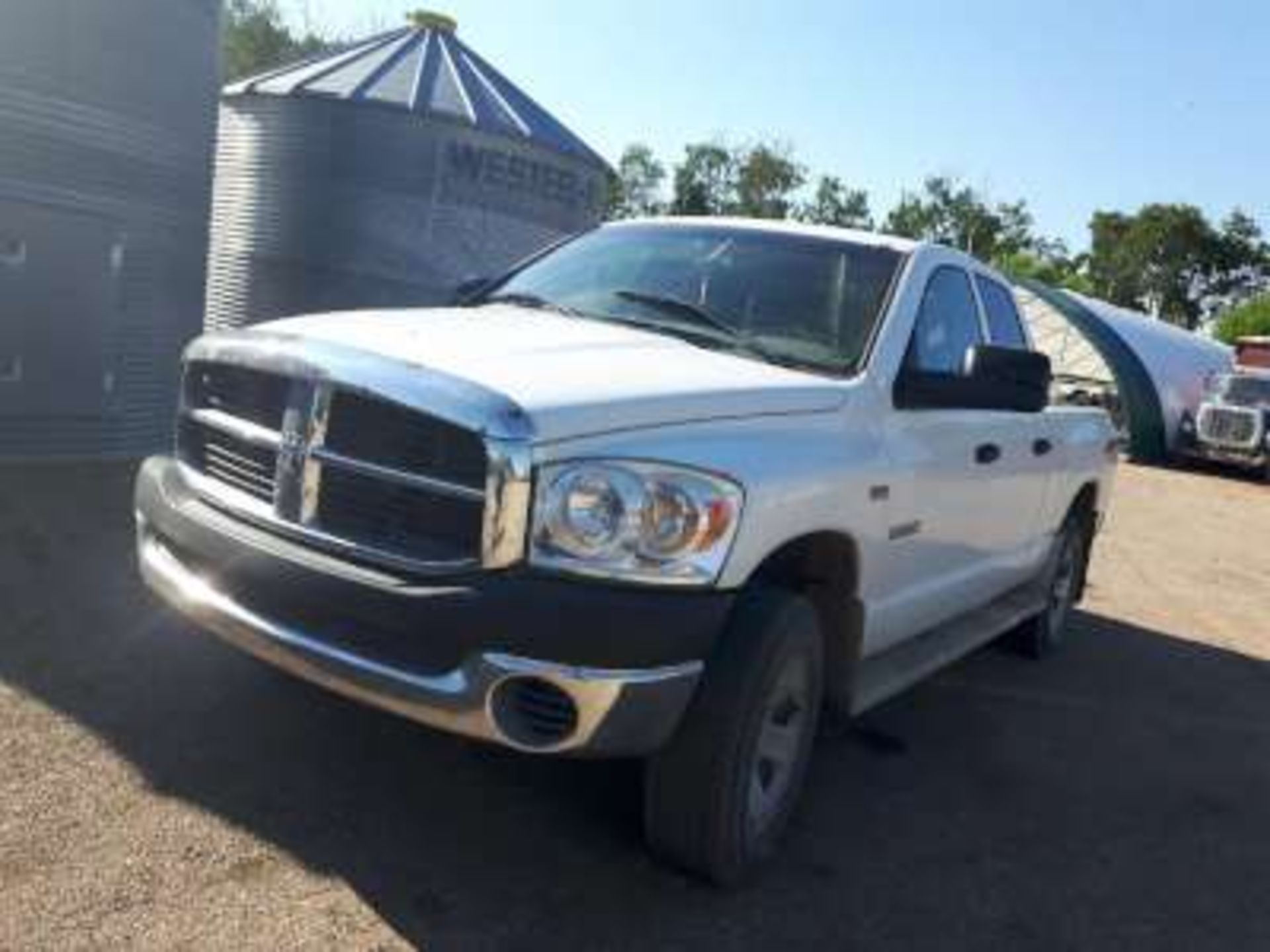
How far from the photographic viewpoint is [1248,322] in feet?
212

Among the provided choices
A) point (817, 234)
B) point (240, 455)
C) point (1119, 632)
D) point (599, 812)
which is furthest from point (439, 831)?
point (1119, 632)

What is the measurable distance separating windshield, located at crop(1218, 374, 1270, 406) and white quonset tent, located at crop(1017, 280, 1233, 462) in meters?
1.19

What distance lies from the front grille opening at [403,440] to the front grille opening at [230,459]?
0.30 meters

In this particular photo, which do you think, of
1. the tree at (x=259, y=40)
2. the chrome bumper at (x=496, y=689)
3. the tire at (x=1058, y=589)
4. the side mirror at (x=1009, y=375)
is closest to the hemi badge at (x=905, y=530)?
the side mirror at (x=1009, y=375)

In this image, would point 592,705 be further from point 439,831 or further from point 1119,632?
point 1119,632

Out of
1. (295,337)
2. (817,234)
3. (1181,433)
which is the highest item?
(817,234)

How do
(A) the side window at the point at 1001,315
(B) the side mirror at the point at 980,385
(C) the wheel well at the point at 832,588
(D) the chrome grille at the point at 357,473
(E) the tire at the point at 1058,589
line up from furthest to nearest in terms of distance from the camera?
(E) the tire at the point at 1058,589 < (A) the side window at the point at 1001,315 < (B) the side mirror at the point at 980,385 < (C) the wheel well at the point at 832,588 < (D) the chrome grille at the point at 357,473

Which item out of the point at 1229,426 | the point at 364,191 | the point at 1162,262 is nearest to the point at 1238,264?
the point at 1162,262

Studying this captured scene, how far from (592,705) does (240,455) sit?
1384mm

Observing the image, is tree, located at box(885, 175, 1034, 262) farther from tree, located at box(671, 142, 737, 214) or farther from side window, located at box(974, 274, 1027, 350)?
side window, located at box(974, 274, 1027, 350)

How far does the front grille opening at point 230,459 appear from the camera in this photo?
3.95m

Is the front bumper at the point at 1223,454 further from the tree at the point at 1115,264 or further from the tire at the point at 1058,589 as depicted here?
the tree at the point at 1115,264

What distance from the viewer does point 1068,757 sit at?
19.0ft

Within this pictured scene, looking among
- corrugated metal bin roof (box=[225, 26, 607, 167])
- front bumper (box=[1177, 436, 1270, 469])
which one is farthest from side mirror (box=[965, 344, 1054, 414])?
front bumper (box=[1177, 436, 1270, 469])
